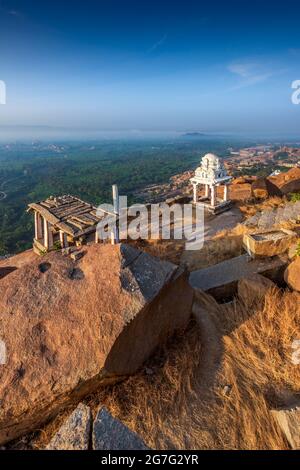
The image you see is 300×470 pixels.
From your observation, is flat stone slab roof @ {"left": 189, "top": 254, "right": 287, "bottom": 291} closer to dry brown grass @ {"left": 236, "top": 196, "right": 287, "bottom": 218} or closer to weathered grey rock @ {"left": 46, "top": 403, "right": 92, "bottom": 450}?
weathered grey rock @ {"left": 46, "top": 403, "right": 92, "bottom": 450}

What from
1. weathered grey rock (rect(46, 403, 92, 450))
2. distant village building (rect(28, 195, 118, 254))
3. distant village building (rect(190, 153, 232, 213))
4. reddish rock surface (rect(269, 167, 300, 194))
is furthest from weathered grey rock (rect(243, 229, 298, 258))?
reddish rock surface (rect(269, 167, 300, 194))

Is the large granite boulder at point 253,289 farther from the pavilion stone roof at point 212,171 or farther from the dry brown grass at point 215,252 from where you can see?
the pavilion stone roof at point 212,171

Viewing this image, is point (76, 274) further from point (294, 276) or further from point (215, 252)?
point (215, 252)

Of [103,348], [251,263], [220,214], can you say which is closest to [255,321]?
[251,263]

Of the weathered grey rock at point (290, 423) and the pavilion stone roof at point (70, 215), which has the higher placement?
the pavilion stone roof at point (70, 215)

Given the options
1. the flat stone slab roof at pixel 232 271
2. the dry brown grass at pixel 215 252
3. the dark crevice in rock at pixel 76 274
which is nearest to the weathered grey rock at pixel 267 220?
the dry brown grass at pixel 215 252

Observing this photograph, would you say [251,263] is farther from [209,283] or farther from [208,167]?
[208,167]
